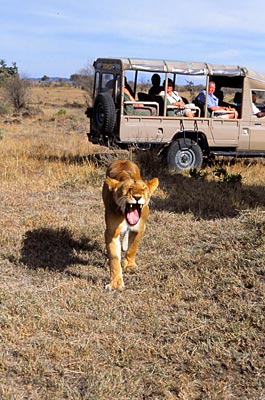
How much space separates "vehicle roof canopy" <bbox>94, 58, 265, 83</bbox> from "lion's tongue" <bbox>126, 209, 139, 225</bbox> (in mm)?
6488

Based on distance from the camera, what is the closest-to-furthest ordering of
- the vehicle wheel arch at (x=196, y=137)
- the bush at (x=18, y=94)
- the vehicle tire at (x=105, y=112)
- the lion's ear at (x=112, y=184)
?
the lion's ear at (x=112, y=184) < the vehicle tire at (x=105, y=112) < the vehicle wheel arch at (x=196, y=137) < the bush at (x=18, y=94)

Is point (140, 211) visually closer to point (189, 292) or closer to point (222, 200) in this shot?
point (189, 292)

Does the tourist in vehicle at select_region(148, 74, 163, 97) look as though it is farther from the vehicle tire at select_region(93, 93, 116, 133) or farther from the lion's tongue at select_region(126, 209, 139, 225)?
the lion's tongue at select_region(126, 209, 139, 225)

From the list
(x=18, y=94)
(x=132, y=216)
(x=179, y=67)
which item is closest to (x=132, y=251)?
(x=132, y=216)

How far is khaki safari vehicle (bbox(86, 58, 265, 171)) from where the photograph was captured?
1162cm

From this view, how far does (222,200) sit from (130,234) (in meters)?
3.49

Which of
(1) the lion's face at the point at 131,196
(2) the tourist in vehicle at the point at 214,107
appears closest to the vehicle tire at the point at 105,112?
(2) the tourist in vehicle at the point at 214,107

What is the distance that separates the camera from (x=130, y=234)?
240 inches

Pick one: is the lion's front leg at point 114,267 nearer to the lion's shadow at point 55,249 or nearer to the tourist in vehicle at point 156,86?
the lion's shadow at point 55,249

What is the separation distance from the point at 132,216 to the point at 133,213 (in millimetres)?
29

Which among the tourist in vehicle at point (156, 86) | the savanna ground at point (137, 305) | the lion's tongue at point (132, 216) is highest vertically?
the tourist in vehicle at point (156, 86)

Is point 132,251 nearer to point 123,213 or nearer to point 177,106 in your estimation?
point 123,213

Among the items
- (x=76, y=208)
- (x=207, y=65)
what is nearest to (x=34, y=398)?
(x=76, y=208)

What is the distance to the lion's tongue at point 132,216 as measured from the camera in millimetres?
5512
